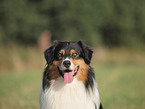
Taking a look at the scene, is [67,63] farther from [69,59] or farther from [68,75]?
[68,75]

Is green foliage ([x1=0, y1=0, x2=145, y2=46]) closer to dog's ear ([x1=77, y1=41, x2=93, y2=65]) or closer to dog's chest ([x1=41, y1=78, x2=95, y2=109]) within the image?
dog's ear ([x1=77, y1=41, x2=93, y2=65])

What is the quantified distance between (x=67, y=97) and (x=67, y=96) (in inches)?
0.8

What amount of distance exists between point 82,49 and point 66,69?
668mm

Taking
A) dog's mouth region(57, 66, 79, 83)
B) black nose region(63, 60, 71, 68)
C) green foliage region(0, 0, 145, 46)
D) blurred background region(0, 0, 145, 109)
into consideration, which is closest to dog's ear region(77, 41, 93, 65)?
dog's mouth region(57, 66, 79, 83)

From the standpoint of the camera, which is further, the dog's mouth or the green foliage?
the green foliage

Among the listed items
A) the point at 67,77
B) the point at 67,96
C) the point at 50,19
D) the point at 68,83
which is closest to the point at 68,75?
the point at 67,77

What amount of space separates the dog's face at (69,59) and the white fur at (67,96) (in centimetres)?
15

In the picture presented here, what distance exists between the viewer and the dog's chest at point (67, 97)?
15.0 ft

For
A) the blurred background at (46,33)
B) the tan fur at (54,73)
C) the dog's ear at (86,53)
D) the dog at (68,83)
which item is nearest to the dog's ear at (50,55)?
the dog at (68,83)

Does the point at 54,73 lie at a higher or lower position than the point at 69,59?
lower

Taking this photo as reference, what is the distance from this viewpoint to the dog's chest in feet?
15.0

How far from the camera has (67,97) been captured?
4.62 m

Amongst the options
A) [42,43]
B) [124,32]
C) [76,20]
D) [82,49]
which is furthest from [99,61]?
[82,49]

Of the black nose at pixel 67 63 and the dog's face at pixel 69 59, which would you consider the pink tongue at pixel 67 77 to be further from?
the black nose at pixel 67 63
